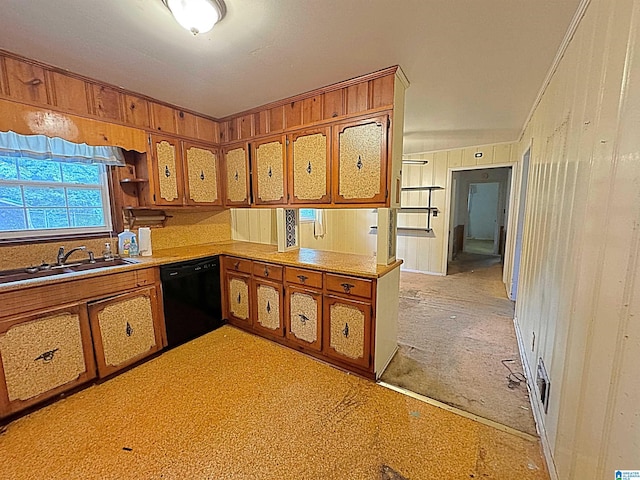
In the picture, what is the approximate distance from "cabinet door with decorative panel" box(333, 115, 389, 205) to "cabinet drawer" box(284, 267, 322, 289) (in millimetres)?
695

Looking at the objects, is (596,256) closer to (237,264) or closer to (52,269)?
(237,264)

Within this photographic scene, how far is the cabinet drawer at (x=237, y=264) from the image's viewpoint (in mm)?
2867

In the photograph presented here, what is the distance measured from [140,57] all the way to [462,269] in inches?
239

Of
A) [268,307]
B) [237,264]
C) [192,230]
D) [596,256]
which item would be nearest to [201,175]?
[192,230]

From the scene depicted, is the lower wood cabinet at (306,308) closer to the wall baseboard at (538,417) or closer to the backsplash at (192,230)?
the backsplash at (192,230)

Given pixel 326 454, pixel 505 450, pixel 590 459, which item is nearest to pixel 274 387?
pixel 326 454

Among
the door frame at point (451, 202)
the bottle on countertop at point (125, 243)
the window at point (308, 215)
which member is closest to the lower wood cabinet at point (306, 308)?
the bottle on countertop at point (125, 243)

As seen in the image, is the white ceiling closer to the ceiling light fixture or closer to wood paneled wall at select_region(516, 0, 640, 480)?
the ceiling light fixture

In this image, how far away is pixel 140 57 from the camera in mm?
1866

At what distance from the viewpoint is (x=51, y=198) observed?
2.33 meters

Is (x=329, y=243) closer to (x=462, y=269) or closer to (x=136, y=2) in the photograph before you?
(x=462, y=269)

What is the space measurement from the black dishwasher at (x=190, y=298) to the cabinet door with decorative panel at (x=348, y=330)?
1.41m

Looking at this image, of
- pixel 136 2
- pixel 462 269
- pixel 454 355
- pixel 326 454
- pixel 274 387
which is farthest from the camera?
pixel 462 269

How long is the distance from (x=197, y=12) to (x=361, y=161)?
1.40 metres
